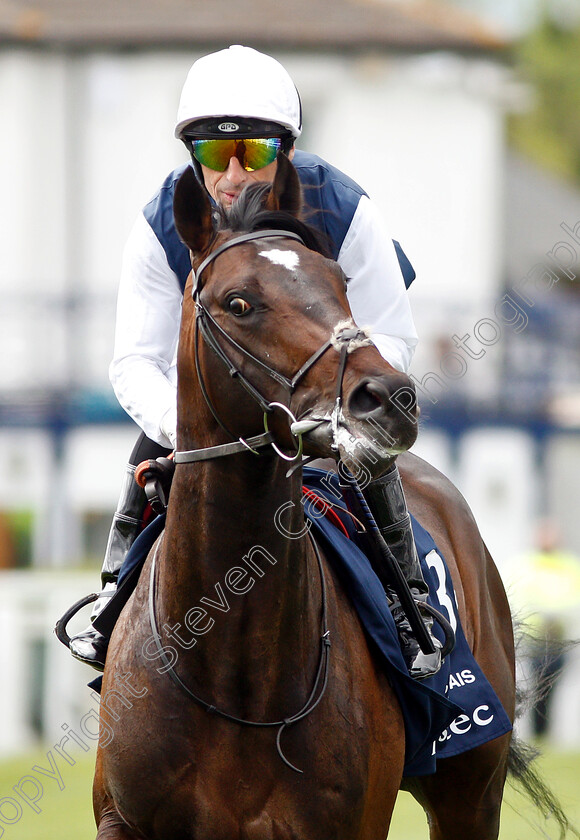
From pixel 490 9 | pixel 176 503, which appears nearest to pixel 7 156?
pixel 176 503

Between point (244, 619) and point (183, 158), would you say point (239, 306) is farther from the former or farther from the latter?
point (183, 158)

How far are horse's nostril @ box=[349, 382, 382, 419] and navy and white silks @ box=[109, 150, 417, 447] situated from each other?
32.3 inches

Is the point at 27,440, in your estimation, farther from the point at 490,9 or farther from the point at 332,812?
the point at 490,9

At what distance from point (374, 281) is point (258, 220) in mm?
875

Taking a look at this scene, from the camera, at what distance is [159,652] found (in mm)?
3545

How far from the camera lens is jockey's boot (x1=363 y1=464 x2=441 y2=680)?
13.1 feet

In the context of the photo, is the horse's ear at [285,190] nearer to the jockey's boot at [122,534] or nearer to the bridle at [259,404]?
the bridle at [259,404]

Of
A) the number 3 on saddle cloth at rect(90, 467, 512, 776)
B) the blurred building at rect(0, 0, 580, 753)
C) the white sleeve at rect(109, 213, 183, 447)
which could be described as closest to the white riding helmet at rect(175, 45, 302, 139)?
the white sleeve at rect(109, 213, 183, 447)

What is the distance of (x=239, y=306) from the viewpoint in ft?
10.5

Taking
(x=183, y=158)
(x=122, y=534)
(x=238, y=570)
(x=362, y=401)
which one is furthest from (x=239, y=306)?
(x=183, y=158)

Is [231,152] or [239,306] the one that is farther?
[231,152]

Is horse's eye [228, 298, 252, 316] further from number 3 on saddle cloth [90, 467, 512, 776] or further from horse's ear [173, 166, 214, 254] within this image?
number 3 on saddle cloth [90, 467, 512, 776]

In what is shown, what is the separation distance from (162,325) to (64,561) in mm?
10708

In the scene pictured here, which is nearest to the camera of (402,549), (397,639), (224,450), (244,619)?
(224,450)
